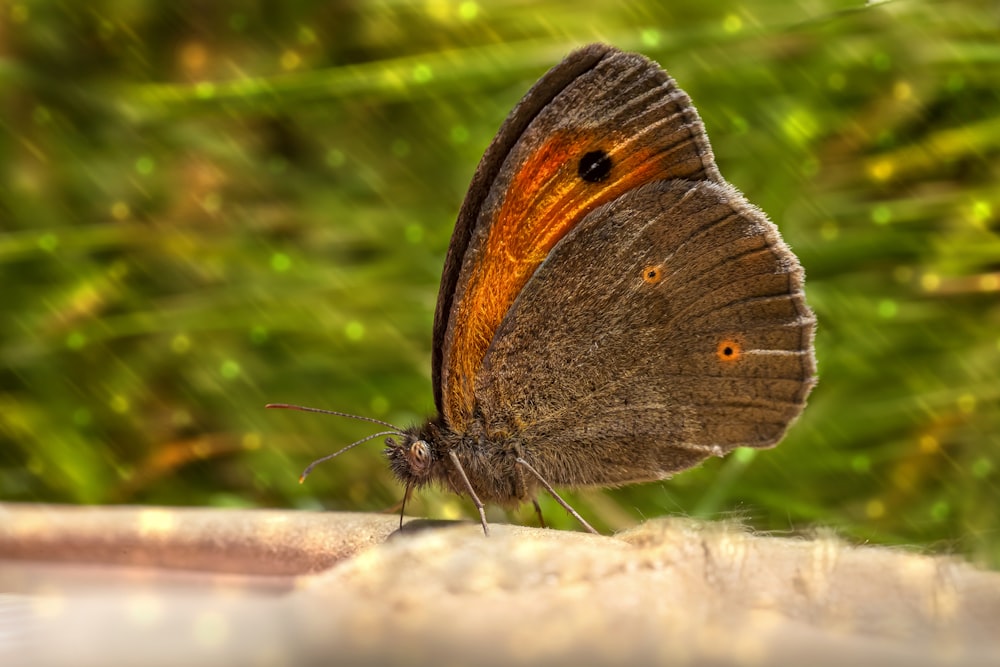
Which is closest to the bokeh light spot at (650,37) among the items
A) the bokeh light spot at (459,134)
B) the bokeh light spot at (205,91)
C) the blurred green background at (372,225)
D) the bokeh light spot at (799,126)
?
the blurred green background at (372,225)

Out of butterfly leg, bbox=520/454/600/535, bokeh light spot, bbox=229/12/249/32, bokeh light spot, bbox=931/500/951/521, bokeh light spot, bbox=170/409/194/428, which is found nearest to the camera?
butterfly leg, bbox=520/454/600/535

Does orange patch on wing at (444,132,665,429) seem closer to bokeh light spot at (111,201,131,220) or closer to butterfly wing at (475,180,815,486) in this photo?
butterfly wing at (475,180,815,486)

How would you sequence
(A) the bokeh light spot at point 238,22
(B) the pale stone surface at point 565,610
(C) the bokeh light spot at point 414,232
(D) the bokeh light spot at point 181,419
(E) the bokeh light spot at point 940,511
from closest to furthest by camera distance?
(B) the pale stone surface at point 565,610 < (E) the bokeh light spot at point 940,511 < (C) the bokeh light spot at point 414,232 < (D) the bokeh light spot at point 181,419 < (A) the bokeh light spot at point 238,22

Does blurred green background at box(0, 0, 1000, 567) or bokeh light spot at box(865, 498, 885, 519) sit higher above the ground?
blurred green background at box(0, 0, 1000, 567)

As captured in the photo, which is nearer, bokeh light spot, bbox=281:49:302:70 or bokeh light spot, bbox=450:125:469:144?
bokeh light spot, bbox=450:125:469:144

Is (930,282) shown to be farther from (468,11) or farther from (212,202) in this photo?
(212,202)

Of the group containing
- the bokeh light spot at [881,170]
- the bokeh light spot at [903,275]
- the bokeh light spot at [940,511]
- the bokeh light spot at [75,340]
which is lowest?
the bokeh light spot at [940,511]

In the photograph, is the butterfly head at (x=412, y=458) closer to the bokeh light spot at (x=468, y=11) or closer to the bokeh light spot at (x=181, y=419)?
the bokeh light spot at (x=181, y=419)

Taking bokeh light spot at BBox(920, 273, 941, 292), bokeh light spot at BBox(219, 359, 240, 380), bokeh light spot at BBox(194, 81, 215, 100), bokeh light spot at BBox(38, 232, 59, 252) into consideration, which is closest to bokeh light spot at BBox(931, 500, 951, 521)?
bokeh light spot at BBox(920, 273, 941, 292)
